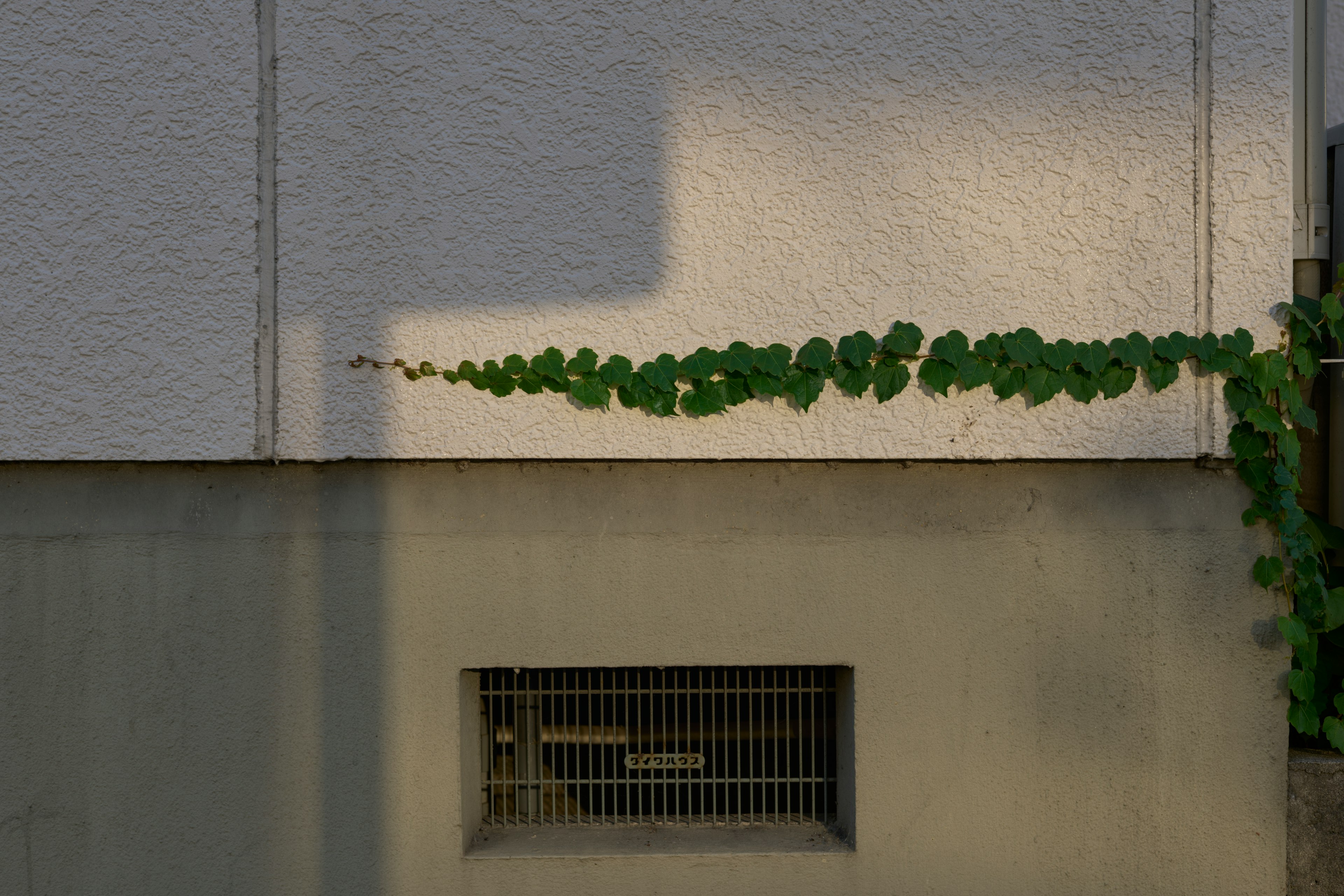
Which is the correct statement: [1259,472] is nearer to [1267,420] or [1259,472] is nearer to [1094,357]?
[1267,420]

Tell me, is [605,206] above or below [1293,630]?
above

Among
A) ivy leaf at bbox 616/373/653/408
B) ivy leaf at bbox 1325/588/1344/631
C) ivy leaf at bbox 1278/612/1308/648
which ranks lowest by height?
ivy leaf at bbox 1278/612/1308/648

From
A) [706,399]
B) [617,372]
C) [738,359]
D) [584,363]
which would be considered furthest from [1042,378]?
[584,363]

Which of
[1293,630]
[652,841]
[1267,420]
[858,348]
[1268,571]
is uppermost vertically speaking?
[858,348]

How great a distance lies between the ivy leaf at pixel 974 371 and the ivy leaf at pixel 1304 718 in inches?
58.0

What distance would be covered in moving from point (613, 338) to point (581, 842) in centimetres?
167

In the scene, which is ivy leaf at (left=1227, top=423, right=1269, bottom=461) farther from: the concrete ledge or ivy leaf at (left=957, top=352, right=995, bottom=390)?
the concrete ledge

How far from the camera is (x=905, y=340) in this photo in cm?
274

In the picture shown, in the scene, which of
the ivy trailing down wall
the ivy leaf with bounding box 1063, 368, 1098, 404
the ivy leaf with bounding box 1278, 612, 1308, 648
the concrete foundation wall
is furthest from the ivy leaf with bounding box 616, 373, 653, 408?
the ivy leaf with bounding box 1278, 612, 1308, 648

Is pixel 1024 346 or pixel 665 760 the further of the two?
pixel 665 760

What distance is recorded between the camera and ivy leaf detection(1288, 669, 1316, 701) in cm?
277

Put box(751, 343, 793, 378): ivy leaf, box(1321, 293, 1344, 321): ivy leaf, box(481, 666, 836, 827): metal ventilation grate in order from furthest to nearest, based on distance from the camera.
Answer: box(481, 666, 836, 827): metal ventilation grate, box(1321, 293, 1344, 321): ivy leaf, box(751, 343, 793, 378): ivy leaf

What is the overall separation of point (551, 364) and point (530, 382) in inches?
3.4

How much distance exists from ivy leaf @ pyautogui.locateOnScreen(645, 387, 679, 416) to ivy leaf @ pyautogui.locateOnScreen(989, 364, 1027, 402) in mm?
1012
